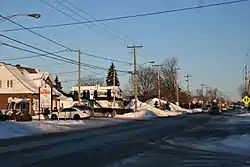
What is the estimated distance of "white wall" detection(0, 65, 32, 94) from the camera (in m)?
70.0

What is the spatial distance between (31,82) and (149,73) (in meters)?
66.4

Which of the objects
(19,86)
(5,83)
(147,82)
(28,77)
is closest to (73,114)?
(19,86)

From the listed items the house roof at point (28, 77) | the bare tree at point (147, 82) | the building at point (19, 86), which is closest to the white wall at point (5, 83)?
the building at point (19, 86)

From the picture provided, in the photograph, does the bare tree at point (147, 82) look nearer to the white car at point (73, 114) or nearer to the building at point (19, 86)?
the building at point (19, 86)

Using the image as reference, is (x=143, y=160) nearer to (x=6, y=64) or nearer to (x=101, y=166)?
(x=101, y=166)

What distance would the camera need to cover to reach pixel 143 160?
1474 cm

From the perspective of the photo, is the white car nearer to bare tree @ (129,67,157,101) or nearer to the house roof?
the house roof

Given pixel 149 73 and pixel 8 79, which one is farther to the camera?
pixel 149 73

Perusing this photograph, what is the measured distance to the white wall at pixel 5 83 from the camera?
7004 centimetres

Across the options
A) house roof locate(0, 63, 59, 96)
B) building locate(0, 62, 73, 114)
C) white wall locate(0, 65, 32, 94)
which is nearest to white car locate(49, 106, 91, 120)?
building locate(0, 62, 73, 114)

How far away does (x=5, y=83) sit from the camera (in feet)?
236

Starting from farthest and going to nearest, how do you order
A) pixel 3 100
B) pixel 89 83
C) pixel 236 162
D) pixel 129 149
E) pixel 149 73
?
pixel 89 83 → pixel 149 73 → pixel 3 100 → pixel 129 149 → pixel 236 162

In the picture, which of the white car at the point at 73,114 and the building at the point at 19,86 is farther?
the building at the point at 19,86

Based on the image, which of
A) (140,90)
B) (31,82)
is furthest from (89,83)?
(31,82)
